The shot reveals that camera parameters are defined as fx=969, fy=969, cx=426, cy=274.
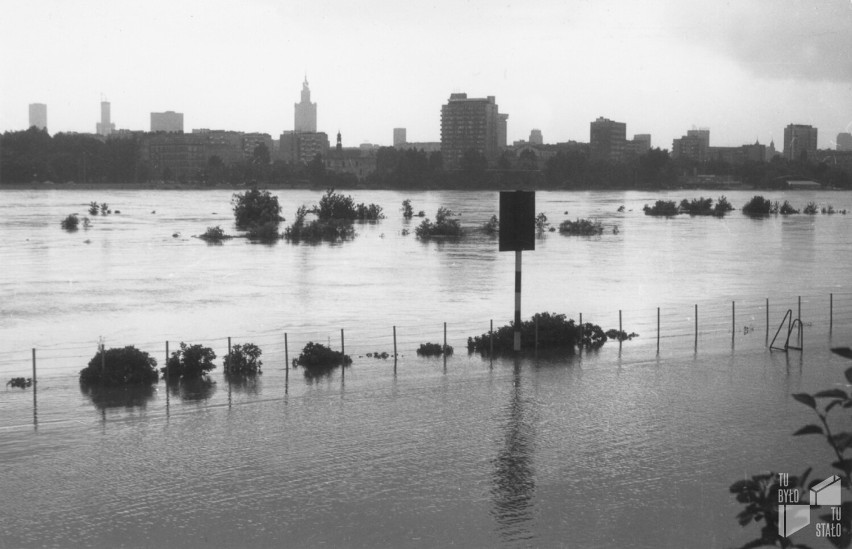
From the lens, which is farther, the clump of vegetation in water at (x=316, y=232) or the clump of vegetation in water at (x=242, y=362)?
the clump of vegetation in water at (x=316, y=232)

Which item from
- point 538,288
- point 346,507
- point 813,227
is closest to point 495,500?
point 346,507

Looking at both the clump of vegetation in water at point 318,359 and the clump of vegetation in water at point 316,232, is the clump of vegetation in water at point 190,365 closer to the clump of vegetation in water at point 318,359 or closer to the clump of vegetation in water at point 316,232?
the clump of vegetation in water at point 318,359

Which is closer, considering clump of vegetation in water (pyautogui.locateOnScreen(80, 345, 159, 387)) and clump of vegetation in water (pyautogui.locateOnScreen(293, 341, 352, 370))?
clump of vegetation in water (pyautogui.locateOnScreen(80, 345, 159, 387))

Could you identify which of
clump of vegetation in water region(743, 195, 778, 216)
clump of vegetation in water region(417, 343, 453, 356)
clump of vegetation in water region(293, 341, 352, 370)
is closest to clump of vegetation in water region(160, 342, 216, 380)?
clump of vegetation in water region(293, 341, 352, 370)

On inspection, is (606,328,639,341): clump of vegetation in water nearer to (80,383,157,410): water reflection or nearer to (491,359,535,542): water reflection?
(491,359,535,542): water reflection

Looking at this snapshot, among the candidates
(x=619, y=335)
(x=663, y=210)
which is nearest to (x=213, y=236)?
(x=619, y=335)

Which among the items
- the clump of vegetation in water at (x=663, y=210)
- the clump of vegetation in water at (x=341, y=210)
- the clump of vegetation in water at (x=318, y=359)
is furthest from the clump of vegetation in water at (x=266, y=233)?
the clump of vegetation in water at (x=663, y=210)

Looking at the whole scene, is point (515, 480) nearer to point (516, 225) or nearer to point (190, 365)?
point (190, 365)
